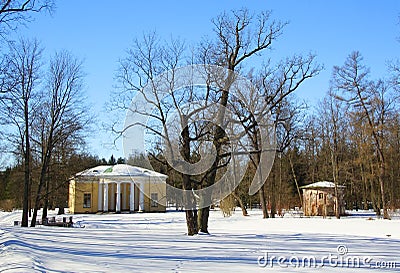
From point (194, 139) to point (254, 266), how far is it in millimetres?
9645

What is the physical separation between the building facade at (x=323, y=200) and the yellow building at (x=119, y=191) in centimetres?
1745

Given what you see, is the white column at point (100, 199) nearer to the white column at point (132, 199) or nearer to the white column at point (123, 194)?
the white column at point (123, 194)

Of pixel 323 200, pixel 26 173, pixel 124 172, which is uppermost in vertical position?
pixel 124 172

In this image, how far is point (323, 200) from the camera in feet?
120

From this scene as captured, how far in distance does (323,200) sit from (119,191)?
22.9m

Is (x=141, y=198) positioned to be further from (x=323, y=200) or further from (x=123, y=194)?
(x=323, y=200)

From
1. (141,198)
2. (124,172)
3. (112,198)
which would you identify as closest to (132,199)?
(141,198)

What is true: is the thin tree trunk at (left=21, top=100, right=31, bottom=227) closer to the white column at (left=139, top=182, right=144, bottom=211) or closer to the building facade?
the building facade

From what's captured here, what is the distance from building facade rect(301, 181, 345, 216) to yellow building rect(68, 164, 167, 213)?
1745 centimetres

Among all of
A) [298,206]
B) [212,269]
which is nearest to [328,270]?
[212,269]

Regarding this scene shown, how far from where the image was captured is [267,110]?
1884 cm

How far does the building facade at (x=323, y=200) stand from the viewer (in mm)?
36375

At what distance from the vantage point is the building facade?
Answer: 36.4 meters

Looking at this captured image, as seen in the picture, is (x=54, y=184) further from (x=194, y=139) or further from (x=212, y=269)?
(x=212, y=269)
